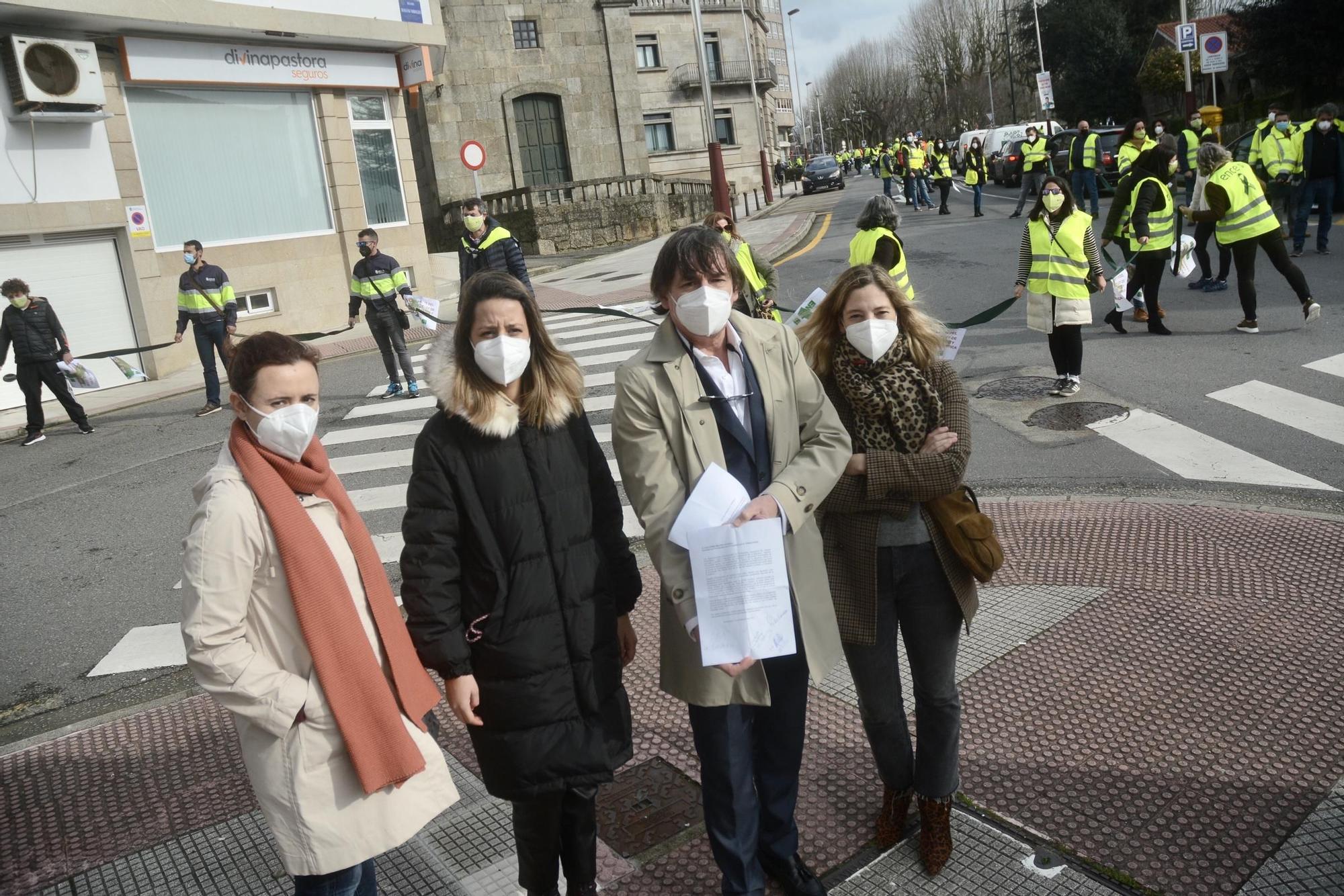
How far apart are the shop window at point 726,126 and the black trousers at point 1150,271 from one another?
46218 millimetres

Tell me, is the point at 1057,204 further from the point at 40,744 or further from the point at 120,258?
the point at 120,258

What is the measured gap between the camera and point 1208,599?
513cm

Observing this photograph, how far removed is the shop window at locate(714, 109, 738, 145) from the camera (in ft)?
182

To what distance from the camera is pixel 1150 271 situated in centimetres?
1098

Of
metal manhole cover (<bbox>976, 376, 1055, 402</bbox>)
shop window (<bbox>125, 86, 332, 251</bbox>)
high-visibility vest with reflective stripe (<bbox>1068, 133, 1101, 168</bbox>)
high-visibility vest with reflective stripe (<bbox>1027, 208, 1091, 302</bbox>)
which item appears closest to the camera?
high-visibility vest with reflective stripe (<bbox>1027, 208, 1091, 302</bbox>)

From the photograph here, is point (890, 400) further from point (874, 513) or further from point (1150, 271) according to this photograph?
point (1150, 271)

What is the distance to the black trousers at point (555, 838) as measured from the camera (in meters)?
3.05

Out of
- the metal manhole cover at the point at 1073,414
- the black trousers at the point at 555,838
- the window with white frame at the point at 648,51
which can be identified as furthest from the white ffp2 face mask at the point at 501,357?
the window with white frame at the point at 648,51

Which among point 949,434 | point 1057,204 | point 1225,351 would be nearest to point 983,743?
point 949,434

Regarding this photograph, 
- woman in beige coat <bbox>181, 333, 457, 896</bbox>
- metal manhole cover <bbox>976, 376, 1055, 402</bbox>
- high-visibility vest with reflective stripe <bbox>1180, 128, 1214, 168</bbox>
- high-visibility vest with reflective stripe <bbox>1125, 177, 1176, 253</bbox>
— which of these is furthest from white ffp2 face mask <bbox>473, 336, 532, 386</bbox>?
high-visibility vest with reflective stripe <bbox>1180, 128, 1214, 168</bbox>

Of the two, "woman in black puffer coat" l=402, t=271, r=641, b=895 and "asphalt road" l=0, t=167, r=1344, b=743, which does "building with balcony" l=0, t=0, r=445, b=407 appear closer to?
"asphalt road" l=0, t=167, r=1344, b=743

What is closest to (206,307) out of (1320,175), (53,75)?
(53,75)

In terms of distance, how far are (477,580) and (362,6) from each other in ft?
66.8

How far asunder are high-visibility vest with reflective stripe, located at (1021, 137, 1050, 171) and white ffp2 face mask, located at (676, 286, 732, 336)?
21.5 m
